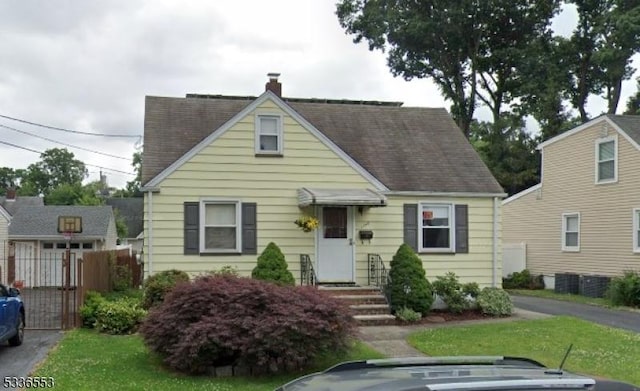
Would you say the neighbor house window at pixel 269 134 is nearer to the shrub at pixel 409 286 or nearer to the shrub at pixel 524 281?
the shrub at pixel 409 286

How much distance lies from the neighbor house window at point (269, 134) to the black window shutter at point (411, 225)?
3.74m

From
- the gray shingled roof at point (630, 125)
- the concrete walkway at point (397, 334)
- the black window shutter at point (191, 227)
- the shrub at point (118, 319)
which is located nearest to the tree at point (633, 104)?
the gray shingled roof at point (630, 125)

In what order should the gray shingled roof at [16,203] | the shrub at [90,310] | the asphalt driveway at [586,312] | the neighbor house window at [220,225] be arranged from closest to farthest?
the shrub at [90,310] < the asphalt driveway at [586,312] < the neighbor house window at [220,225] < the gray shingled roof at [16,203]

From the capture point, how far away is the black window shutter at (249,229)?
16031 mm

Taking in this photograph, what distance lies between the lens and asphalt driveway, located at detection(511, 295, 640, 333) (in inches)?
596

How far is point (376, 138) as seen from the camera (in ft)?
61.6

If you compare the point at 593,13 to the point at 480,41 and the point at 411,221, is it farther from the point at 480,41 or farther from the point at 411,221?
the point at 411,221

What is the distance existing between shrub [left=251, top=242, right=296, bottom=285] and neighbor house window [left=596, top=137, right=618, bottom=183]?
41.0ft

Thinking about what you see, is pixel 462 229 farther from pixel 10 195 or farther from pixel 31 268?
pixel 10 195

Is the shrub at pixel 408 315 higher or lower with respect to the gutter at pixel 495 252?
lower

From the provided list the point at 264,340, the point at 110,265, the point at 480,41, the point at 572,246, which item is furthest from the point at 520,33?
the point at 264,340

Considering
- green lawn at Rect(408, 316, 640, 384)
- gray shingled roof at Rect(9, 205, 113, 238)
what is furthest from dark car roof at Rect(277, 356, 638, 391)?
gray shingled roof at Rect(9, 205, 113, 238)

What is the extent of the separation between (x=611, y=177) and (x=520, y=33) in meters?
17.2

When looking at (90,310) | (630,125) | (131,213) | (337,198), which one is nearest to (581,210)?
(630,125)
